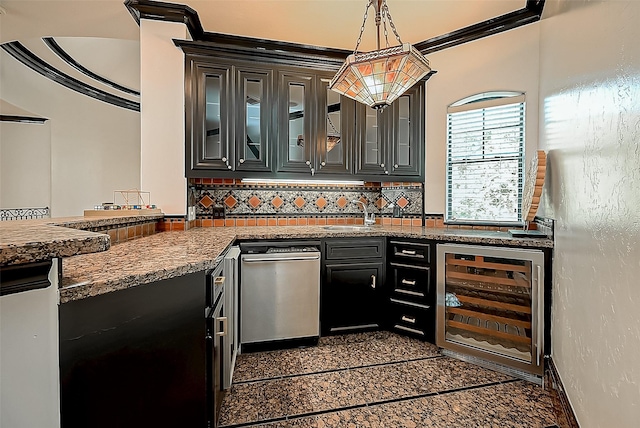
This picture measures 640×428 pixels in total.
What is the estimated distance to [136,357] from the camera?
3.44 ft

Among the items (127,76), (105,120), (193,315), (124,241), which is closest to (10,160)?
(105,120)

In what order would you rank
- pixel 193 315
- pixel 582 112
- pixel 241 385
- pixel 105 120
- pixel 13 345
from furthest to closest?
pixel 105 120 < pixel 241 385 < pixel 582 112 < pixel 193 315 < pixel 13 345

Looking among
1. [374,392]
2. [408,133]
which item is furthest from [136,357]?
[408,133]

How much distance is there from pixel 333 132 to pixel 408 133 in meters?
0.78

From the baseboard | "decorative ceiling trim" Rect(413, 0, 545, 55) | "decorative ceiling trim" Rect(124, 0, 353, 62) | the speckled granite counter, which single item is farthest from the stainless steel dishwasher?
"decorative ceiling trim" Rect(413, 0, 545, 55)

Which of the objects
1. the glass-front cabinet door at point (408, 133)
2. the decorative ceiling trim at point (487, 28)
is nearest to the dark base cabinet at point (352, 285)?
the glass-front cabinet door at point (408, 133)

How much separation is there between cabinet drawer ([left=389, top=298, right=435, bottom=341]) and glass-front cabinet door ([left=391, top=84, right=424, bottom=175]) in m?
1.30

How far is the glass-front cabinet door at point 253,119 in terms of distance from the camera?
296 cm

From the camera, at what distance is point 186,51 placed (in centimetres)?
281

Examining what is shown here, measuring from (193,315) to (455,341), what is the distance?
2.06 metres

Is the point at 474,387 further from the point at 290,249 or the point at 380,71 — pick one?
the point at 380,71

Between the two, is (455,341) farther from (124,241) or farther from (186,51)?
(186,51)

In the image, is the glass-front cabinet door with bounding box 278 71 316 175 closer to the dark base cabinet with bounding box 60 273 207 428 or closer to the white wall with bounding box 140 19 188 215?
the white wall with bounding box 140 19 188 215

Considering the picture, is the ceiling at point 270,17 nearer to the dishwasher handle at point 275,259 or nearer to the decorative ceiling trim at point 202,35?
the decorative ceiling trim at point 202,35
